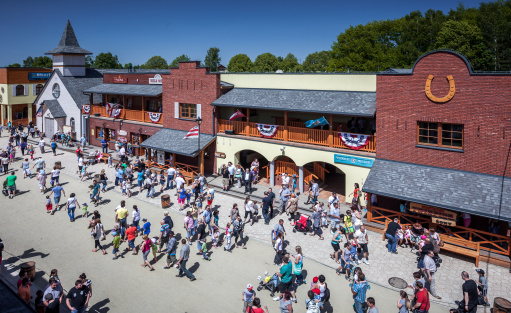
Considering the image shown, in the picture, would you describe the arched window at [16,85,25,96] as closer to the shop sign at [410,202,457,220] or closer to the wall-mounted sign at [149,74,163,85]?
the wall-mounted sign at [149,74,163,85]

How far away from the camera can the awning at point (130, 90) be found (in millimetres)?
31944

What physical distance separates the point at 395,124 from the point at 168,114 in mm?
18174

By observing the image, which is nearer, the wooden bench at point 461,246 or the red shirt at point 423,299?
the red shirt at point 423,299

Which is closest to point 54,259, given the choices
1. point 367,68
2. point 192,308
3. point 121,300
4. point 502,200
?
point 121,300

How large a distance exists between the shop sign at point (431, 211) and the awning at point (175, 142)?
14696 mm

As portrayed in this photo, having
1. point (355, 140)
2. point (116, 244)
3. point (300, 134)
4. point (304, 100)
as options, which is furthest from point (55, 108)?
point (355, 140)

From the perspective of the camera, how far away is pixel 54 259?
16.1m

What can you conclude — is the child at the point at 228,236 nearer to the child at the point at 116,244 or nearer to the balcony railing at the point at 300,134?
the child at the point at 116,244

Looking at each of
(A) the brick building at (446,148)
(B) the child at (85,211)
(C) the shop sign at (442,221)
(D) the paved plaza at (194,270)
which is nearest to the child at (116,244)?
A: (D) the paved plaza at (194,270)

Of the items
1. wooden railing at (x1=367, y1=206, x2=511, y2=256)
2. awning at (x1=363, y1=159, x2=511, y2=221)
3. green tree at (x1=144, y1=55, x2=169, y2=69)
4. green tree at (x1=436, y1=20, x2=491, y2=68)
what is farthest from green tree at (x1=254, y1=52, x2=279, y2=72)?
wooden railing at (x1=367, y1=206, x2=511, y2=256)

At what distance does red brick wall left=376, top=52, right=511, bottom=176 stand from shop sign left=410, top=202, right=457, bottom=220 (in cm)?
249

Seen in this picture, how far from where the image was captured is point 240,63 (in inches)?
4397

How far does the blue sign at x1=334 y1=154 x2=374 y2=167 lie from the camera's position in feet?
68.8

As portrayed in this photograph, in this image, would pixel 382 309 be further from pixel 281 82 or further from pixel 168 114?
pixel 168 114
